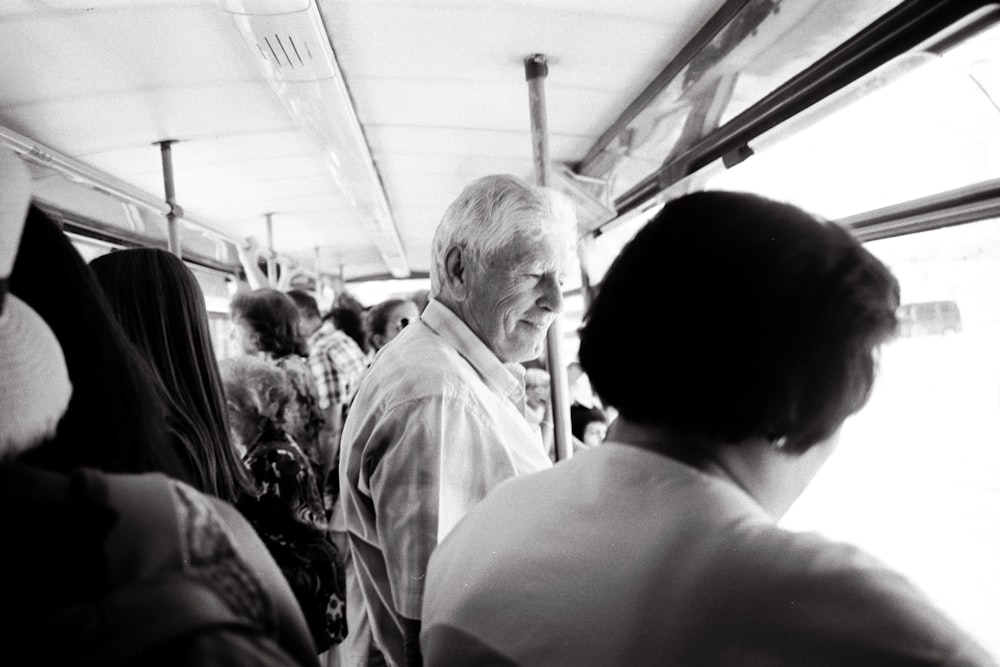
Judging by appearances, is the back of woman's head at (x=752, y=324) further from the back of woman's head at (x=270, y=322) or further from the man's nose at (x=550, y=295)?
the back of woman's head at (x=270, y=322)

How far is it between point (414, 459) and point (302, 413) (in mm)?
1250

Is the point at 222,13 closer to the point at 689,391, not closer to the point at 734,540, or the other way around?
the point at 689,391

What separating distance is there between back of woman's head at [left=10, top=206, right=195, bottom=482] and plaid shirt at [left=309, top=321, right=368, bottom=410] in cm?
336

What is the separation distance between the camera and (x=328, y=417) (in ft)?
13.7

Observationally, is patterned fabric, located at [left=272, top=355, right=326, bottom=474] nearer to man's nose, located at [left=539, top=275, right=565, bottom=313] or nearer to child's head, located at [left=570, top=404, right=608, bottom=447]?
man's nose, located at [left=539, top=275, right=565, bottom=313]

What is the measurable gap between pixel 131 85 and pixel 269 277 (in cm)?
414

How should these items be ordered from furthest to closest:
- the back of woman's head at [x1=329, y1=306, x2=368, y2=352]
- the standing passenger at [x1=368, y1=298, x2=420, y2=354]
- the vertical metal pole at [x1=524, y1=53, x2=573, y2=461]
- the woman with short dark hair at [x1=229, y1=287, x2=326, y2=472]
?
1. the back of woman's head at [x1=329, y1=306, x2=368, y2=352]
2. the standing passenger at [x1=368, y1=298, x2=420, y2=354]
3. the woman with short dark hair at [x1=229, y1=287, x2=326, y2=472]
4. the vertical metal pole at [x1=524, y1=53, x2=573, y2=461]

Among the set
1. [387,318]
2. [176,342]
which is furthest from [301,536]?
[387,318]

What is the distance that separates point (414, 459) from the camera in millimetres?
1422

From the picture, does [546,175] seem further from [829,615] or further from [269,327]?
[829,615]

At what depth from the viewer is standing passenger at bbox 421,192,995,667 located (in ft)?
2.28

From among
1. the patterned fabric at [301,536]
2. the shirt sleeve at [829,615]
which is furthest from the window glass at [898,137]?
the patterned fabric at [301,536]

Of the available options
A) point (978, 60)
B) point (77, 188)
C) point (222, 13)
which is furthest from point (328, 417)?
point (978, 60)

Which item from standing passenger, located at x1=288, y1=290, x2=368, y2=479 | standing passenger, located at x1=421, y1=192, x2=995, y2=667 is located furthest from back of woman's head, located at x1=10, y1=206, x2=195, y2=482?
standing passenger, located at x1=288, y1=290, x2=368, y2=479
